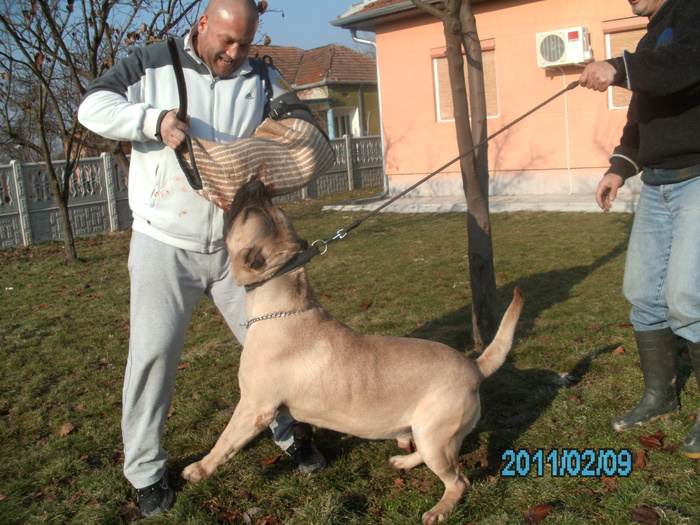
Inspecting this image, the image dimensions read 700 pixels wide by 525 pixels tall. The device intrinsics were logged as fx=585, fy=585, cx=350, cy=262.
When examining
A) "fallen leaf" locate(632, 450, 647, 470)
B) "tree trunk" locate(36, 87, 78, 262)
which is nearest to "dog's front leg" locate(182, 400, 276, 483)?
"fallen leaf" locate(632, 450, 647, 470)

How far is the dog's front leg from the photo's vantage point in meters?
2.88

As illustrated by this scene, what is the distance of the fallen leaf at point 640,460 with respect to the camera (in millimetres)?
3137

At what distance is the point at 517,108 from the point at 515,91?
0.39 metres

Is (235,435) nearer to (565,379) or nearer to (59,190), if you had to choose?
(565,379)

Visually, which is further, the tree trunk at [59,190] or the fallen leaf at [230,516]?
the tree trunk at [59,190]

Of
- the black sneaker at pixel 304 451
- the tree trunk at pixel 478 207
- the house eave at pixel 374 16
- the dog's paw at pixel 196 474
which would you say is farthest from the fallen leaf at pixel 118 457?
the house eave at pixel 374 16

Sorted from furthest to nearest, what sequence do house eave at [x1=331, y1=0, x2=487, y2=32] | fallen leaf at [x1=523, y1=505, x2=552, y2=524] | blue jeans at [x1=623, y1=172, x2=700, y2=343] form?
house eave at [x1=331, y1=0, x2=487, y2=32] < blue jeans at [x1=623, y1=172, x2=700, y2=343] < fallen leaf at [x1=523, y1=505, x2=552, y2=524]

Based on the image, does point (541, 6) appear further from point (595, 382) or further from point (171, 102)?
point (171, 102)

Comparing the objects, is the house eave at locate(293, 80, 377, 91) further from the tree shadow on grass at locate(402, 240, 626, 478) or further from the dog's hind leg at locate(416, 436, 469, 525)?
the dog's hind leg at locate(416, 436, 469, 525)

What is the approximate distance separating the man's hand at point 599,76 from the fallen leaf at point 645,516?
2020 mm

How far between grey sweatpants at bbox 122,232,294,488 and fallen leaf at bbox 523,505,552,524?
183 centimetres

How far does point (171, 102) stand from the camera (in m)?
2.91

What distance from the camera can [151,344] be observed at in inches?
113

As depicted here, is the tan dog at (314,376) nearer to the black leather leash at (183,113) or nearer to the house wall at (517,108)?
the black leather leash at (183,113)
